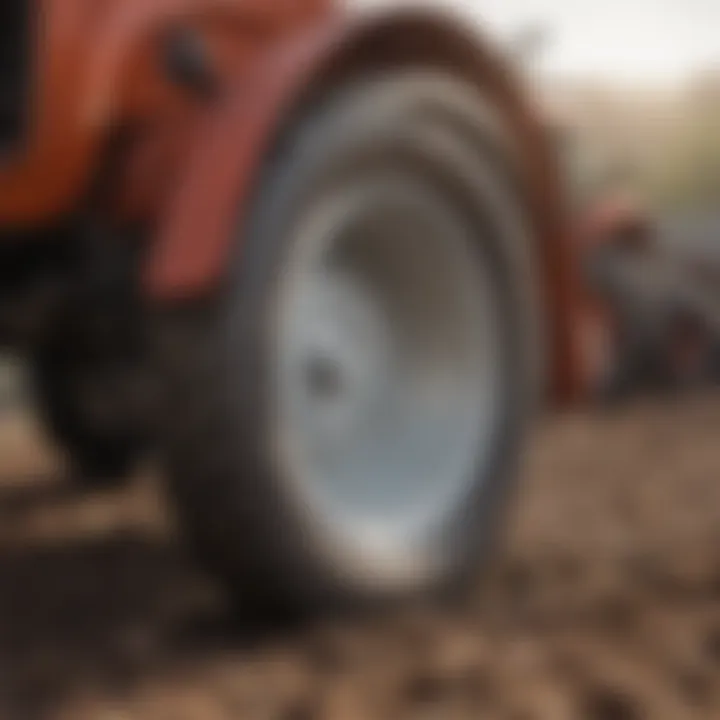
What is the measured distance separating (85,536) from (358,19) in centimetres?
95

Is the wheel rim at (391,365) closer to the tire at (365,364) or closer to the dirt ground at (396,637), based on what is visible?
the tire at (365,364)

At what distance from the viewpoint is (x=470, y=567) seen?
1779 mm

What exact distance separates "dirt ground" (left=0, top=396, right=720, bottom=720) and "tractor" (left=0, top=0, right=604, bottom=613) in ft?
0.29

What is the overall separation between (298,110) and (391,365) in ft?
1.01

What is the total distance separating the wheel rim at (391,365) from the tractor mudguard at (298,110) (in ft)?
0.31

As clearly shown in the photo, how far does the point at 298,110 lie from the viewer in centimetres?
164

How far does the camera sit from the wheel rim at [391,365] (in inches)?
64.9

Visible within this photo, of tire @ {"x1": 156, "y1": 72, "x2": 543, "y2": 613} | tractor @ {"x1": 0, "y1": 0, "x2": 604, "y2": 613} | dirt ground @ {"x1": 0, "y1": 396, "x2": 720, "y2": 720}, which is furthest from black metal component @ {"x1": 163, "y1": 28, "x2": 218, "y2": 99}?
dirt ground @ {"x1": 0, "y1": 396, "x2": 720, "y2": 720}

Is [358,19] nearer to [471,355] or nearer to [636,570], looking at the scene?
[471,355]

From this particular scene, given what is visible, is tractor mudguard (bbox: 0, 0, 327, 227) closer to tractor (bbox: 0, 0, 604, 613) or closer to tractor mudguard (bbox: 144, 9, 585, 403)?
tractor (bbox: 0, 0, 604, 613)

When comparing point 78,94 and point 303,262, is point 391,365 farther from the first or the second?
point 78,94

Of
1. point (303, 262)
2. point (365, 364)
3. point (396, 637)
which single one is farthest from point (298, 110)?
point (396, 637)

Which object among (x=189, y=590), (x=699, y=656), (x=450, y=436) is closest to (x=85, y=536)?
(x=189, y=590)

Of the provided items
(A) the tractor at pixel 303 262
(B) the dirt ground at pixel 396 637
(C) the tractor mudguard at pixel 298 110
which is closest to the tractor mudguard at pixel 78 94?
(A) the tractor at pixel 303 262
